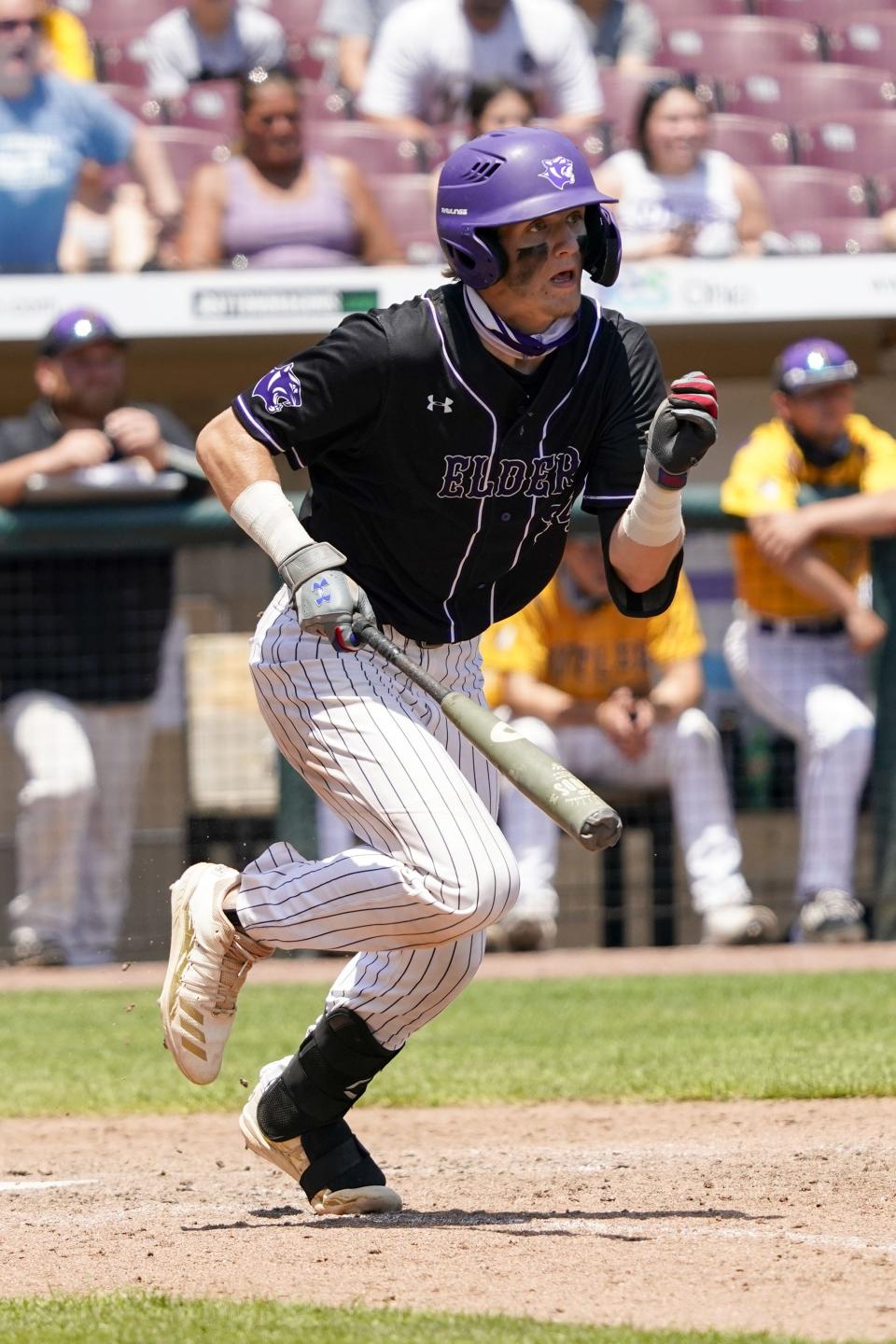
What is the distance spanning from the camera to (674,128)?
9.12 m

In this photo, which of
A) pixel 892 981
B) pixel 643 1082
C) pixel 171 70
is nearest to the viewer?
pixel 643 1082

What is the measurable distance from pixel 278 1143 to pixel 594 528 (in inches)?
171

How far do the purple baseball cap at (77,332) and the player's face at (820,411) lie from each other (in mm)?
2512

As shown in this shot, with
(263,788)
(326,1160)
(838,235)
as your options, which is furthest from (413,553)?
(838,235)

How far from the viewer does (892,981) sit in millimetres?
6754

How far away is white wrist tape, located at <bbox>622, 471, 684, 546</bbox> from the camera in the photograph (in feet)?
12.3

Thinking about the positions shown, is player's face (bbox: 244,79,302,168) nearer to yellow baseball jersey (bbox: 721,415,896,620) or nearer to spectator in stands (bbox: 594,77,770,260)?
spectator in stands (bbox: 594,77,770,260)

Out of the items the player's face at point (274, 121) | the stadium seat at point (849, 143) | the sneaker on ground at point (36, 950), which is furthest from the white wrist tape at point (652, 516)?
the stadium seat at point (849, 143)

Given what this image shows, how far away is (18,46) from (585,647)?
3651mm

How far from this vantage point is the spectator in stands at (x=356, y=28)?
33.1 ft

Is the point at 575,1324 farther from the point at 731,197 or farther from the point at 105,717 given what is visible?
the point at 731,197

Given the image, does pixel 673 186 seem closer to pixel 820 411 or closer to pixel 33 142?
pixel 820 411

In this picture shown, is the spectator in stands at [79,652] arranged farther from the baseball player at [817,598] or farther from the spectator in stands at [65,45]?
the spectator in stands at [65,45]

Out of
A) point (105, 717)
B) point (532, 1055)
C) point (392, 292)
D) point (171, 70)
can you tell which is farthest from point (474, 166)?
point (171, 70)
